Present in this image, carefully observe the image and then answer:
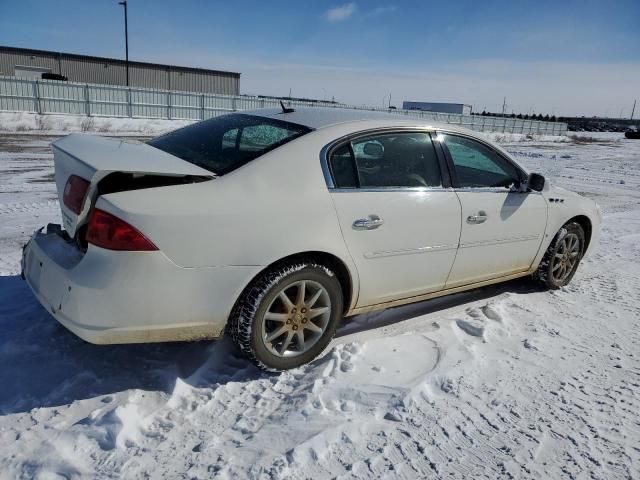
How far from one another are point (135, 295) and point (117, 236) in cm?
31

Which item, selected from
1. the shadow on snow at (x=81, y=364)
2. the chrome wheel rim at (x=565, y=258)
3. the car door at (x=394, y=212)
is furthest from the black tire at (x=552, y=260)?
the shadow on snow at (x=81, y=364)

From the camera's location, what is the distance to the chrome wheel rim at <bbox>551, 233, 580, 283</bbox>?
4672 mm

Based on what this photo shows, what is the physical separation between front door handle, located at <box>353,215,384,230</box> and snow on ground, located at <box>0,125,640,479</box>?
0.84m

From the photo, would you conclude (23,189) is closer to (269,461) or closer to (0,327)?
(0,327)

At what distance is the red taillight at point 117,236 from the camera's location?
2447 mm

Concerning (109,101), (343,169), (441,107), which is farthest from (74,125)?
(441,107)

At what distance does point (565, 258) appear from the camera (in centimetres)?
475

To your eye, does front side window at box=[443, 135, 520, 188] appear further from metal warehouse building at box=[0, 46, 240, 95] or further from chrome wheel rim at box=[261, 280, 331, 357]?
metal warehouse building at box=[0, 46, 240, 95]

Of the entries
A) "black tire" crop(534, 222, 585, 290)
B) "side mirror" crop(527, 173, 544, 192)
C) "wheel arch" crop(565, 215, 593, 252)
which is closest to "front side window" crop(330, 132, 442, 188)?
"side mirror" crop(527, 173, 544, 192)

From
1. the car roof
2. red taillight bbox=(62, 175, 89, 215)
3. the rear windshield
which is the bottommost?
red taillight bbox=(62, 175, 89, 215)

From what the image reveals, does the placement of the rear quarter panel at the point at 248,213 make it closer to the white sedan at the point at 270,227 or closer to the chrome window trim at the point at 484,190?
the white sedan at the point at 270,227

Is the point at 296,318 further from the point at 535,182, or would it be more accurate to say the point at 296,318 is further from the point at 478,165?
the point at 535,182

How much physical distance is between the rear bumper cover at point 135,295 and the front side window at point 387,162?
91 cm

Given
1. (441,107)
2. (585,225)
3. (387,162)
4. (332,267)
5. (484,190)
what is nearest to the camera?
(332,267)
